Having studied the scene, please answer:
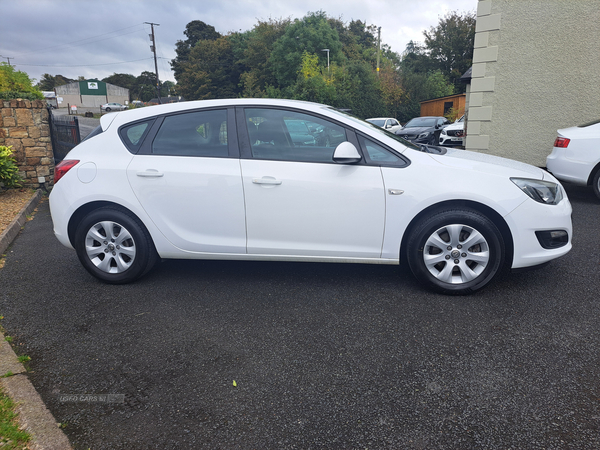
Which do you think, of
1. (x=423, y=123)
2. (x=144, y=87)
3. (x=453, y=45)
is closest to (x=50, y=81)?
(x=144, y=87)

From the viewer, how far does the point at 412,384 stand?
8.57ft

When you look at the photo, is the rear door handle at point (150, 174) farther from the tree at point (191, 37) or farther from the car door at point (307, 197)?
the tree at point (191, 37)

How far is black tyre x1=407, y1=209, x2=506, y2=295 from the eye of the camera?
3635 millimetres

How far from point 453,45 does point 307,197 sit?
4843 cm

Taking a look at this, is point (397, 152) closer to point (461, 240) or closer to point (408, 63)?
point (461, 240)

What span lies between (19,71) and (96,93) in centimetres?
8694

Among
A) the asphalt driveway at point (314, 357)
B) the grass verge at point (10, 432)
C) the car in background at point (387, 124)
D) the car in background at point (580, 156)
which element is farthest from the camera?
the car in background at point (387, 124)

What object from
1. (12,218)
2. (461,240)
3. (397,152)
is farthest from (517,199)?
(12,218)

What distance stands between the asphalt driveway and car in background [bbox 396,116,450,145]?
13909 mm

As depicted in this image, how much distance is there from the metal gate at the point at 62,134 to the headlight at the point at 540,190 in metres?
8.60

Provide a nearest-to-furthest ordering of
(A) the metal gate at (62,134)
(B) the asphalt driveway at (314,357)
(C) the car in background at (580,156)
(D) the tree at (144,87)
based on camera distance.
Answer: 1. (B) the asphalt driveway at (314,357)
2. (C) the car in background at (580,156)
3. (A) the metal gate at (62,134)
4. (D) the tree at (144,87)

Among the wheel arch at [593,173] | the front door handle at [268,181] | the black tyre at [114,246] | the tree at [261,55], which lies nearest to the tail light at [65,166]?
the black tyre at [114,246]

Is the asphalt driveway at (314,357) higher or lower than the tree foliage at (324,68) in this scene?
lower

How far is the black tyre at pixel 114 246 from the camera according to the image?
4070 millimetres
